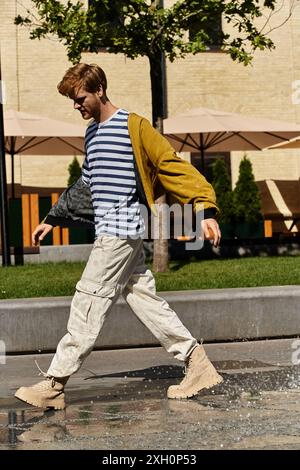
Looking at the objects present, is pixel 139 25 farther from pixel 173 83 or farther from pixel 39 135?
pixel 173 83

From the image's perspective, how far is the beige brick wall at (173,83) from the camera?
24078 mm

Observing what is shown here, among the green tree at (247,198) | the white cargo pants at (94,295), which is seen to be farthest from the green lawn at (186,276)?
the green tree at (247,198)

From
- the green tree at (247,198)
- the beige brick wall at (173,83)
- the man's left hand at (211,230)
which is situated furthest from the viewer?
the green tree at (247,198)

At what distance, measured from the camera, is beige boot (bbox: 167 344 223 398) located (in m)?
6.76

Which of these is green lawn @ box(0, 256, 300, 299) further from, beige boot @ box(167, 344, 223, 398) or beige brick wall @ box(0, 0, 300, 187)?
beige brick wall @ box(0, 0, 300, 187)

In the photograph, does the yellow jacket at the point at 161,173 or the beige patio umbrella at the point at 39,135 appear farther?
the beige patio umbrella at the point at 39,135

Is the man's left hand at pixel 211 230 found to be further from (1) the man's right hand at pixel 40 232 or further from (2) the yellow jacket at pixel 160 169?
(1) the man's right hand at pixel 40 232

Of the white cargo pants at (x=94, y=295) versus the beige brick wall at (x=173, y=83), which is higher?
the beige brick wall at (x=173, y=83)

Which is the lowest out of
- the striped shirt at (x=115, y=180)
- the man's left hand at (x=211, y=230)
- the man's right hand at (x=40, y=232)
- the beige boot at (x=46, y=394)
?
the beige boot at (x=46, y=394)

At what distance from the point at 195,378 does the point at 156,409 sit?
19.5 inches

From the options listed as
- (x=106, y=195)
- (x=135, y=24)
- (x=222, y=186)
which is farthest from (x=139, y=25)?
(x=222, y=186)

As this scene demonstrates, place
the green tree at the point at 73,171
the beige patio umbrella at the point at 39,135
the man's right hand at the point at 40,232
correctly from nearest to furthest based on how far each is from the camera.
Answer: the man's right hand at the point at 40,232, the beige patio umbrella at the point at 39,135, the green tree at the point at 73,171

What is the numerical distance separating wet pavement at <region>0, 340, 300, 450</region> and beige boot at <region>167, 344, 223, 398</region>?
8cm

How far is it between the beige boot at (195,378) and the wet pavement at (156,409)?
0.08 metres
